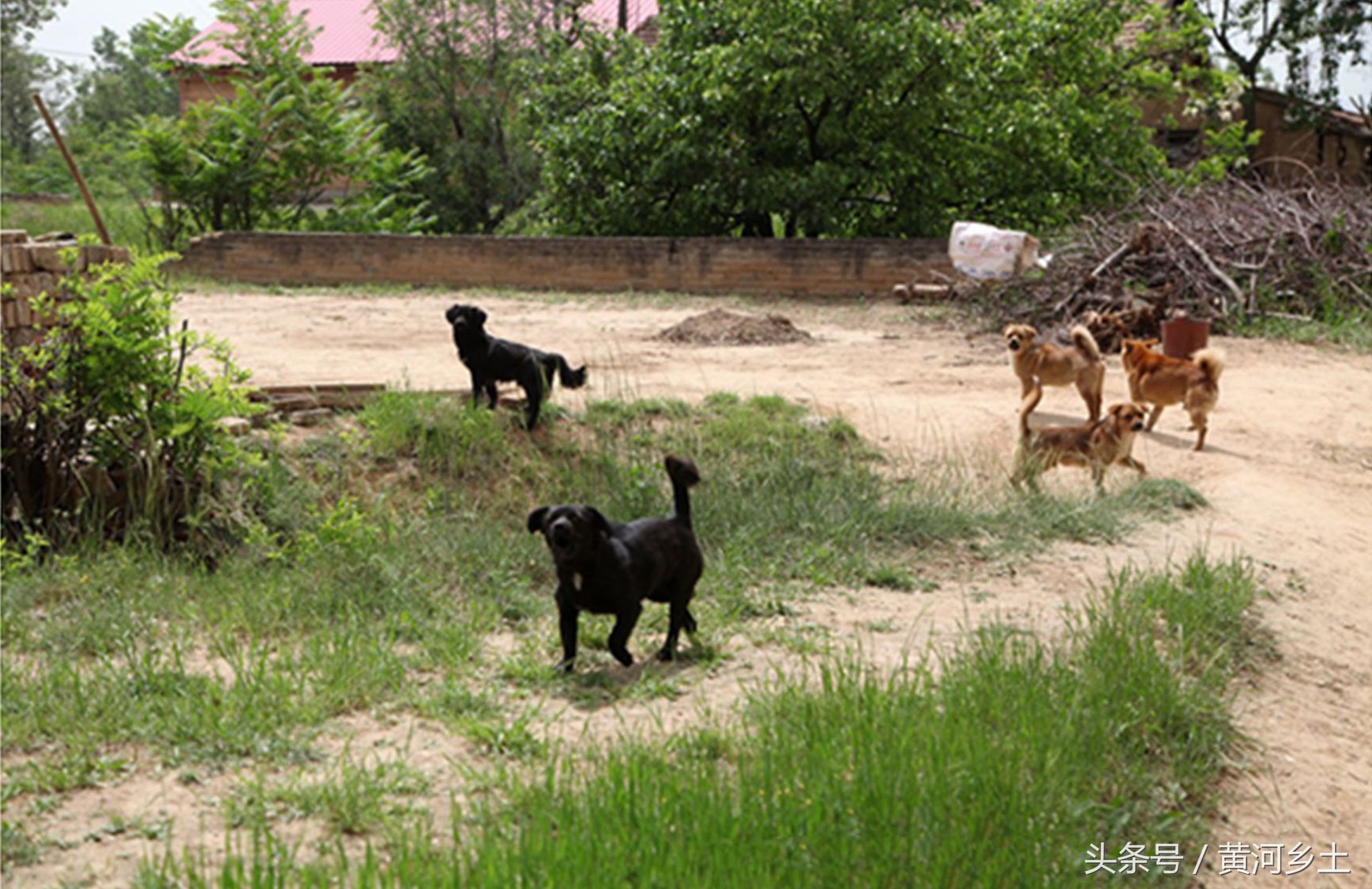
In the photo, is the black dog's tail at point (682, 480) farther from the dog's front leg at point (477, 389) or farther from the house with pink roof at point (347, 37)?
the house with pink roof at point (347, 37)

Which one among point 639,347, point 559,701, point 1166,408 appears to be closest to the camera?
point 559,701

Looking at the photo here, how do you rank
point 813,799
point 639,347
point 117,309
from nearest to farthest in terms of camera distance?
point 813,799, point 117,309, point 639,347

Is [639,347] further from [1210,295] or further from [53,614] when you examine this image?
[53,614]

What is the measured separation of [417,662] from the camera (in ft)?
18.3

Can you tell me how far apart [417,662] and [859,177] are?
15611mm

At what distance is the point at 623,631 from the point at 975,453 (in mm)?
5164

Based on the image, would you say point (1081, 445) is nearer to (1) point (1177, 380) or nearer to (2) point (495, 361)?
(1) point (1177, 380)

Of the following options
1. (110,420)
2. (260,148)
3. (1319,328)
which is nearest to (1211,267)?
(1319,328)

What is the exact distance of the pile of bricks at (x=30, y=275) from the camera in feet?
26.6

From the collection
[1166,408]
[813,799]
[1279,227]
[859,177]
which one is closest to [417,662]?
[813,799]

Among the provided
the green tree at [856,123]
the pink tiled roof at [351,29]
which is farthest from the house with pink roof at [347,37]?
the green tree at [856,123]

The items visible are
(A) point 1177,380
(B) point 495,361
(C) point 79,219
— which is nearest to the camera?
(B) point 495,361

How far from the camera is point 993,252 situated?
53.5ft

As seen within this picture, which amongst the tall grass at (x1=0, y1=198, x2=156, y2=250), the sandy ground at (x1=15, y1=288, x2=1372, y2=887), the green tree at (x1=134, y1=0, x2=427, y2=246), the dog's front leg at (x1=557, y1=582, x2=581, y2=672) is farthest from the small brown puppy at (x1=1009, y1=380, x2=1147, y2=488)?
the green tree at (x1=134, y1=0, x2=427, y2=246)
